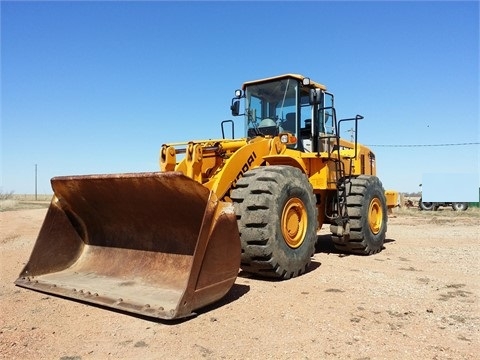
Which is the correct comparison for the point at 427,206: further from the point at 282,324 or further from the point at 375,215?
the point at 282,324

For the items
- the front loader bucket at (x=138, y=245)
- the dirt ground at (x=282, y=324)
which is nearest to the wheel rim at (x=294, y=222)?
the dirt ground at (x=282, y=324)

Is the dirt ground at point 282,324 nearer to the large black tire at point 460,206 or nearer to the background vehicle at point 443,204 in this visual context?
the background vehicle at point 443,204

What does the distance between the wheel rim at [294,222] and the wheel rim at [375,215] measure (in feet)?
9.84

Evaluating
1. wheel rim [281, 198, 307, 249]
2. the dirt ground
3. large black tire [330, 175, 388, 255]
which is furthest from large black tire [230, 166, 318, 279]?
large black tire [330, 175, 388, 255]

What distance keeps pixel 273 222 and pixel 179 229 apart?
1.12 metres

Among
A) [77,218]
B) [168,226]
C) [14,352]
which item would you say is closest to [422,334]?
[168,226]

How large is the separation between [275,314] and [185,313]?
0.89 m

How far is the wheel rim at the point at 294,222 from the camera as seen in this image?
5516 mm

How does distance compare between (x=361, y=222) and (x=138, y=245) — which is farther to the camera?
(x=361, y=222)

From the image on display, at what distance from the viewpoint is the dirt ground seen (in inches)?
129

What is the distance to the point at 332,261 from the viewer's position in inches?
283

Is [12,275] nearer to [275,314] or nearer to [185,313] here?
[185,313]

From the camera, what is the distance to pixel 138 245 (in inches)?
212

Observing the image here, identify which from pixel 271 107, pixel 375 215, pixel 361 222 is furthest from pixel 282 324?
pixel 375 215
